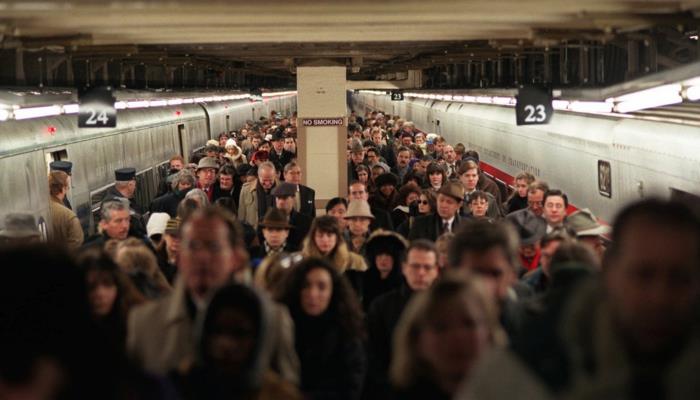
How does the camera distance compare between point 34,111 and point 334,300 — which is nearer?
point 334,300

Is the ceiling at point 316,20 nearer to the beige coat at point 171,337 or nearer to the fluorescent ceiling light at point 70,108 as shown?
the fluorescent ceiling light at point 70,108

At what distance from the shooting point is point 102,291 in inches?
185

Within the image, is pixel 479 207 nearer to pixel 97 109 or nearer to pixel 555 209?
pixel 555 209

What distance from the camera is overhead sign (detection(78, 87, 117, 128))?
1347cm

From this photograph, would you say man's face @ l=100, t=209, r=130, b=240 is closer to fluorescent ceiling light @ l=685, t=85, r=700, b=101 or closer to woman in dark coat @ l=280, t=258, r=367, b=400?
woman in dark coat @ l=280, t=258, r=367, b=400

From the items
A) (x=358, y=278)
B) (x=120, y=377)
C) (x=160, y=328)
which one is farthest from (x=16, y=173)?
(x=120, y=377)

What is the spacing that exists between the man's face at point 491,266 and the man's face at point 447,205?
5.38 m

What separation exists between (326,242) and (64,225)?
4.09 metres

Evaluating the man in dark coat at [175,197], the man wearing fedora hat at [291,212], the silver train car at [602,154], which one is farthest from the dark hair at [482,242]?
the man in dark coat at [175,197]

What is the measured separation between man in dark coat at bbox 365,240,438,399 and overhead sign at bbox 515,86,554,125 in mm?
8630

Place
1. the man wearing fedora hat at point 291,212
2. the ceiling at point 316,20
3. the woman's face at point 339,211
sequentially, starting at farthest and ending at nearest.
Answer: the man wearing fedora hat at point 291,212 < the woman's face at point 339,211 < the ceiling at point 316,20

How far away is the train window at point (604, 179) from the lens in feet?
47.5

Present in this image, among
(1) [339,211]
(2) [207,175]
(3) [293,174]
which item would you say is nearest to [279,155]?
(2) [207,175]

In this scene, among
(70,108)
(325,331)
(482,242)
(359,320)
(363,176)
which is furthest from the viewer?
(363,176)
